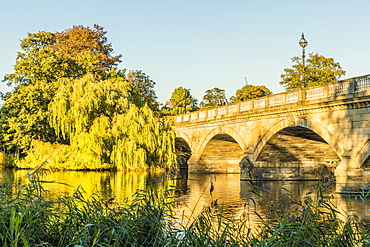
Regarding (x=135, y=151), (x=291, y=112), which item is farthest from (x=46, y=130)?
(x=291, y=112)

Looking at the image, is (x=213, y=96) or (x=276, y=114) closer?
(x=276, y=114)

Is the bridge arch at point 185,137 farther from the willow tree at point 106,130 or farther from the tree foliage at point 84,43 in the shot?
the tree foliage at point 84,43

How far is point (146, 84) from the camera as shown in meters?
47.8

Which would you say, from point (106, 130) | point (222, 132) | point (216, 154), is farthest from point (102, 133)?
point (216, 154)

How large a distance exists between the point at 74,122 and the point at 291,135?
12001 millimetres

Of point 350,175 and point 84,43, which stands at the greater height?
point 84,43

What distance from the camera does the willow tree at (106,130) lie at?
2520 centimetres

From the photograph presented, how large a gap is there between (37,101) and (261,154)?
1492 cm

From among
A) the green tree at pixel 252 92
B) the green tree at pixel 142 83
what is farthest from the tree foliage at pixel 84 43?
the green tree at pixel 252 92

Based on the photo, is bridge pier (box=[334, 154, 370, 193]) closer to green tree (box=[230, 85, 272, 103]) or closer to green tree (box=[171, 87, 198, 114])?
green tree (box=[230, 85, 272, 103])

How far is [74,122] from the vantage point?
85.1 feet

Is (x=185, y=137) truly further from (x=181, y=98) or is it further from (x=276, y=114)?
(x=181, y=98)

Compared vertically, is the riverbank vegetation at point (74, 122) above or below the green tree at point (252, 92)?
below

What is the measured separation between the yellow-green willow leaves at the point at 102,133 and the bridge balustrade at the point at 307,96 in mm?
3723
